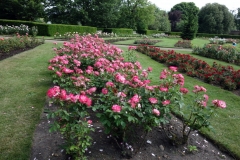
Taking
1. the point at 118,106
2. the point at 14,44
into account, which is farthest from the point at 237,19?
the point at 118,106

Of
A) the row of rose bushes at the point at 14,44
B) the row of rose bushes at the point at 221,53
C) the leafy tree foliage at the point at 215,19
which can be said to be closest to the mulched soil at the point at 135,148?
the row of rose bushes at the point at 14,44

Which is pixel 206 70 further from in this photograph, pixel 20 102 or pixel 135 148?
pixel 20 102

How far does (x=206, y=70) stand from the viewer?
7262mm

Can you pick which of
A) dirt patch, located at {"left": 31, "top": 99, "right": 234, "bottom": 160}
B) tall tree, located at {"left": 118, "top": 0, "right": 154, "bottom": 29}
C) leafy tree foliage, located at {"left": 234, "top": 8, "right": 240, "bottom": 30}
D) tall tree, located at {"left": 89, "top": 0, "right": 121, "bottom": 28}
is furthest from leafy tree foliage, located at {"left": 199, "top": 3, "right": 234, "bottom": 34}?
dirt patch, located at {"left": 31, "top": 99, "right": 234, "bottom": 160}

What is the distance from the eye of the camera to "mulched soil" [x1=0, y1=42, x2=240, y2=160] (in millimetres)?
2625

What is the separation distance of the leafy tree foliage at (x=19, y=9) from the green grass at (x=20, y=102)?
20.3m

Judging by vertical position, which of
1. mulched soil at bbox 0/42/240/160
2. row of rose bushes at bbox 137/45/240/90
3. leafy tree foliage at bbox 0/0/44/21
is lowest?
mulched soil at bbox 0/42/240/160

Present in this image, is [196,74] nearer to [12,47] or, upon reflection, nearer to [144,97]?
[144,97]

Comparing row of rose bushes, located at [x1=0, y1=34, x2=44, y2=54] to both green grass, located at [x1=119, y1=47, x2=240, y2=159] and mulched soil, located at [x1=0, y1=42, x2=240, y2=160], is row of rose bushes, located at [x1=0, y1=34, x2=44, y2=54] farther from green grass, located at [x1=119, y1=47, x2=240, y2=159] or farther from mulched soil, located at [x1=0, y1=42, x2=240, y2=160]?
green grass, located at [x1=119, y1=47, x2=240, y2=159]

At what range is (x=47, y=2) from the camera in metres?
31.1

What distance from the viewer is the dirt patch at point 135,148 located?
2625 mm

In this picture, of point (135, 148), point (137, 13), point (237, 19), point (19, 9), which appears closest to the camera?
point (135, 148)

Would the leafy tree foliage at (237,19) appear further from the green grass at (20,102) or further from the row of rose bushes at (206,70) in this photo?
the green grass at (20,102)

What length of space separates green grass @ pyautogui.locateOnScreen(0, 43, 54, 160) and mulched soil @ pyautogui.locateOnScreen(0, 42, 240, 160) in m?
0.17
